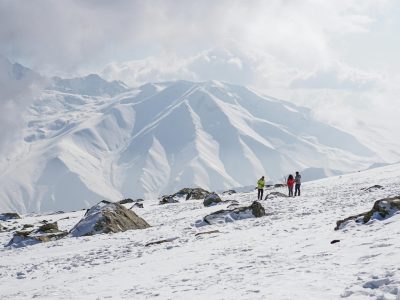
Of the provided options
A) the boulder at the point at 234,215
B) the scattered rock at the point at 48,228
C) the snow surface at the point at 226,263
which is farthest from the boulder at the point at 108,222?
the boulder at the point at 234,215

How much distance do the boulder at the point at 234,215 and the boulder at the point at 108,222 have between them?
5.13 metres

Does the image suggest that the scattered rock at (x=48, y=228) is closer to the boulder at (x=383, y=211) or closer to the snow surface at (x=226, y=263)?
the snow surface at (x=226, y=263)

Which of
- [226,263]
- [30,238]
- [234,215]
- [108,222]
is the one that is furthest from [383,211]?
[30,238]

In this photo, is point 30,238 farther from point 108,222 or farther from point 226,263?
point 226,263

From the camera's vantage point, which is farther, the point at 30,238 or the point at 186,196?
the point at 186,196

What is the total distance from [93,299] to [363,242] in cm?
865

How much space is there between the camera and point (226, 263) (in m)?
16.1

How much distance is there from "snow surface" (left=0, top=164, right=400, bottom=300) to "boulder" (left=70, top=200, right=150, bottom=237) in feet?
6.27

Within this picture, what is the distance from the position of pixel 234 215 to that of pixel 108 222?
8.12 metres

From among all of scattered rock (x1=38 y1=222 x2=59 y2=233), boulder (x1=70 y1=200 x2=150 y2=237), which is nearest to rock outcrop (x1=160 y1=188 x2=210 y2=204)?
scattered rock (x1=38 y1=222 x2=59 y2=233)

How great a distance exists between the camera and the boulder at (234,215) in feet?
95.0

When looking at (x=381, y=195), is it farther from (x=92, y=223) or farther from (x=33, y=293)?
(x=33, y=293)

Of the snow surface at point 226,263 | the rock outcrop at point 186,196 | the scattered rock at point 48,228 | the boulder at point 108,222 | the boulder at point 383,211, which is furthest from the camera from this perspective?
the rock outcrop at point 186,196

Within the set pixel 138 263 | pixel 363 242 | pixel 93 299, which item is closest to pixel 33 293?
pixel 93 299
